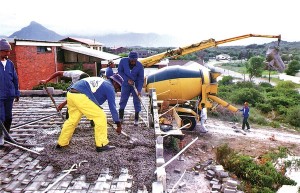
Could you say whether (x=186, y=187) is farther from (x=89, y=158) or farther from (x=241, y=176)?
(x=89, y=158)

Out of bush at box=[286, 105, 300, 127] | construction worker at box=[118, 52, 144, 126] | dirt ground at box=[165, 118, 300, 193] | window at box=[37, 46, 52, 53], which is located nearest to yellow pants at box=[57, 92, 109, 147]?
construction worker at box=[118, 52, 144, 126]

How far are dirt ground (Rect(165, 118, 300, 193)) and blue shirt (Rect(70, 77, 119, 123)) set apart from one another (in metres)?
4.48

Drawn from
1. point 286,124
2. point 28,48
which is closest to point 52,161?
point 28,48

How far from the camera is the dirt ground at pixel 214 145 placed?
962 centimetres

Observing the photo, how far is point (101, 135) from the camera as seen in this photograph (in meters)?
5.16

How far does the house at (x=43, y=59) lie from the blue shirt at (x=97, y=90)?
12.8m

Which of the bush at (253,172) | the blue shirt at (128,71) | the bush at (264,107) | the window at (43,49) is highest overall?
the window at (43,49)

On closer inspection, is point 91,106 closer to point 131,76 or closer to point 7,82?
point 7,82

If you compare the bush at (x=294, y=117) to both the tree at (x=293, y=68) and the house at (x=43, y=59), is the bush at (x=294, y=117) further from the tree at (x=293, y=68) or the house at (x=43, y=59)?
the tree at (x=293, y=68)

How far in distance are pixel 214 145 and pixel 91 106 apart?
9.62 metres

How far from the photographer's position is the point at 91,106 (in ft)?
16.9

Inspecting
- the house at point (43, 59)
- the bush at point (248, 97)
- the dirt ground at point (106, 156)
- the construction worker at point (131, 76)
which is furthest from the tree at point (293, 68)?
the dirt ground at point (106, 156)

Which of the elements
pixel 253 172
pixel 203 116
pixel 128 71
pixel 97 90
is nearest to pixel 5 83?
pixel 97 90

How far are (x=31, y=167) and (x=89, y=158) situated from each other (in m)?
0.93
